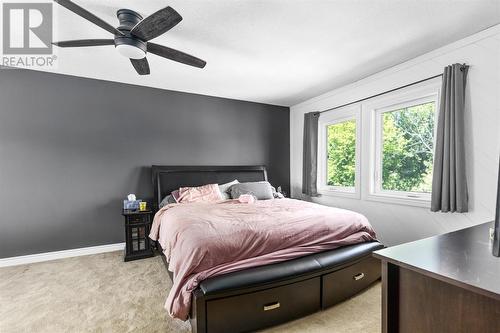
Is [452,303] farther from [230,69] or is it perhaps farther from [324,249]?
[230,69]

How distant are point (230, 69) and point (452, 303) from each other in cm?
292

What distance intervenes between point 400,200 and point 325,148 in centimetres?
161

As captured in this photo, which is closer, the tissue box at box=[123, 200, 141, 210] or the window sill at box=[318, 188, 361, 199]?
the tissue box at box=[123, 200, 141, 210]

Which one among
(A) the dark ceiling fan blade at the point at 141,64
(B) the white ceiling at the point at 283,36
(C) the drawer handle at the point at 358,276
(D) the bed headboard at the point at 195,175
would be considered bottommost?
A: (C) the drawer handle at the point at 358,276

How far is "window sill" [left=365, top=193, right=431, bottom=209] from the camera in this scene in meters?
2.66

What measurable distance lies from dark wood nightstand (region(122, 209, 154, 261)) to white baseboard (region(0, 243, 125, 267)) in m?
0.48

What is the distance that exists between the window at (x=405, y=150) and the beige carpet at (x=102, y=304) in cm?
135

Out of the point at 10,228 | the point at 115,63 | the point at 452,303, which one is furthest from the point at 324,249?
the point at 10,228

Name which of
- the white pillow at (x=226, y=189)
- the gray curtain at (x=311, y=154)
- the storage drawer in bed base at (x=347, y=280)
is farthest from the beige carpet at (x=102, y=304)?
the gray curtain at (x=311, y=154)

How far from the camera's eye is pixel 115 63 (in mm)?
2814

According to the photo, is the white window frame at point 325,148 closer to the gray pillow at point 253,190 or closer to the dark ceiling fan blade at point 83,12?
the gray pillow at point 253,190

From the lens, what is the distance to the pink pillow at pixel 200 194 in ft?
10.7

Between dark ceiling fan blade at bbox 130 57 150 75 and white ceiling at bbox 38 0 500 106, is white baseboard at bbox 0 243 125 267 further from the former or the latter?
dark ceiling fan blade at bbox 130 57 150 75

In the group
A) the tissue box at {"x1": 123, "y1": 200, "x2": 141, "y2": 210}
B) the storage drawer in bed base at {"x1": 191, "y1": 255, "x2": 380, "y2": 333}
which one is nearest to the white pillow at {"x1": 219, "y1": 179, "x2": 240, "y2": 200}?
the tissue box at {"x1": 123, "y1": 200, "x2": 141, "y2": 210}
